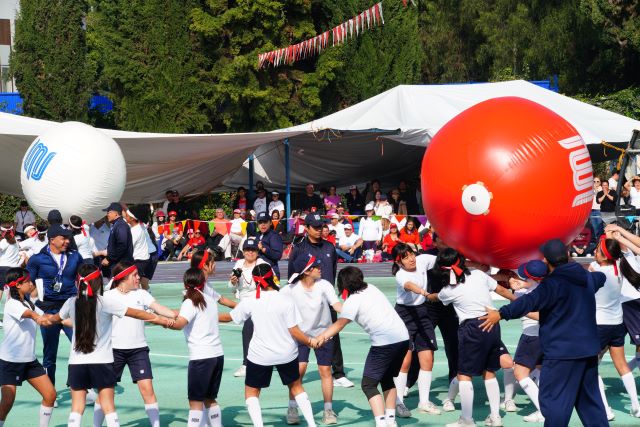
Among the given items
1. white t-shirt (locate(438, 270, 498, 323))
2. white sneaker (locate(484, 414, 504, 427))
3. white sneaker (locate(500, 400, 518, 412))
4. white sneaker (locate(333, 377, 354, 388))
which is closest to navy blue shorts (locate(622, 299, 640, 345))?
white sneaker (locate(500, 400, 518, 412))

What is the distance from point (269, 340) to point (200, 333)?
1.81ft

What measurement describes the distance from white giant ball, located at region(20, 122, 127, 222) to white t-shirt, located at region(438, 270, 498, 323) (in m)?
10.2

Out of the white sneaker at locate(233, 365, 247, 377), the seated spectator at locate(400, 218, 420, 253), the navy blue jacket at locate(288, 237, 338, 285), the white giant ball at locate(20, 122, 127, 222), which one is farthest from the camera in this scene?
the seated spectator at locate(400, 218, 420, 253)

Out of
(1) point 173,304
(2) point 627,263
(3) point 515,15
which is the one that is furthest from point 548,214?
(3) point 515,15

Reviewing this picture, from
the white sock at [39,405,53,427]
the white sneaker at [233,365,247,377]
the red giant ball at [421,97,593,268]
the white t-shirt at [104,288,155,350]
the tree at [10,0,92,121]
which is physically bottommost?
the white sneaker at [233,365,247,377]

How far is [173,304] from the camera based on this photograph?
59.1 feet

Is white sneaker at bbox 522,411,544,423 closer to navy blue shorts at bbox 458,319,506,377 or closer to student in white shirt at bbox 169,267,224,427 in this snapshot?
navy blue shorts at bbox 458,319,506,377

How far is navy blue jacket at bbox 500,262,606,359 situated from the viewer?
7.74 metres

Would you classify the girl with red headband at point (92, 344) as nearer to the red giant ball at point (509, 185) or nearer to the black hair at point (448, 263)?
the black hair at point (448, 263)

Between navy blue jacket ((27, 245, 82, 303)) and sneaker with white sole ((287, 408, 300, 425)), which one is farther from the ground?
navy blue jacket ((27, 245, 82, 303))

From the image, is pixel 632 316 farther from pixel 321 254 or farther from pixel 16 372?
pixel 16 372

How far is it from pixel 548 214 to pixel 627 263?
0.84 m

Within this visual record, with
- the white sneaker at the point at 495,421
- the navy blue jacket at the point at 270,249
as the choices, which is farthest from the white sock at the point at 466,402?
the navy blue jacket at the point at 270,249

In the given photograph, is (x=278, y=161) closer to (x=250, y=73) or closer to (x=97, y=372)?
(x=250, y=73)
